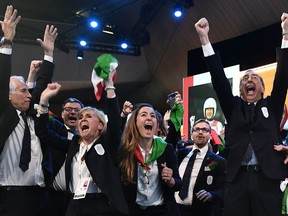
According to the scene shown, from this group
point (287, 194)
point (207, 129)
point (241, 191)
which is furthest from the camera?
point (207, 129)

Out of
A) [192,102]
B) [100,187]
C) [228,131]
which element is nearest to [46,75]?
[100,187]

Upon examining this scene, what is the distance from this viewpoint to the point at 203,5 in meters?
10.1

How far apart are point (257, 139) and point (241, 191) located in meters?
0.34

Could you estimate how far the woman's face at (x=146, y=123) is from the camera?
10.2ft

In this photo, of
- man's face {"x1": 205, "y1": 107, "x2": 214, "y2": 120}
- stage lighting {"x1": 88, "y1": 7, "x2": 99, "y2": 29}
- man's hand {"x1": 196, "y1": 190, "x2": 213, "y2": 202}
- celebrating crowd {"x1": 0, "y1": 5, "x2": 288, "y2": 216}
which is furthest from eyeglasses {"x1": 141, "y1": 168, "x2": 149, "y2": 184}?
stage lighting {"x1": 88, "y1": 7, "x2": 99, "y2": 29}

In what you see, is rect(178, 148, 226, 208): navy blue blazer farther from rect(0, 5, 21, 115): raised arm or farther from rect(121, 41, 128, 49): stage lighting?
rect(121, 41, 128, 49): stage lighting

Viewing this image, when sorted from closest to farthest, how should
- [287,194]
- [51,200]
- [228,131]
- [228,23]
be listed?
[228,131], [287,194], [51,200], [228,23]

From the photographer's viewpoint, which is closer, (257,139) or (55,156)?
(257,139)

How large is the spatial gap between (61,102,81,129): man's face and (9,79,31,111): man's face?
Result: 91cm

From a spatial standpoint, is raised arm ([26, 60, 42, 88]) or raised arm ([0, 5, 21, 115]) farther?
raised arm ([26, 60, 42, 88])

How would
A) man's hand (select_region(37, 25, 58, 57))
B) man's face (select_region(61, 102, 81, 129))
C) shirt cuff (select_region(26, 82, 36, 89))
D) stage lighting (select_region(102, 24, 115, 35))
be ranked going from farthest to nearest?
stage lighting (select_region(102, 24, 115, 35)), man's face (select_region(61, 102, 81, 129)), shirt cuff (select_region(26, 82, 36, 89)), man's hand (select_region(37, 25, 58, 57))

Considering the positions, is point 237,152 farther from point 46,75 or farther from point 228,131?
point 46,75

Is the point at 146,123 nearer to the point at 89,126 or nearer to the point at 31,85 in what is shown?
the point at 89,126

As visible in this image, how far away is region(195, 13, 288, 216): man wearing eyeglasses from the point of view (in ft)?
8.82
